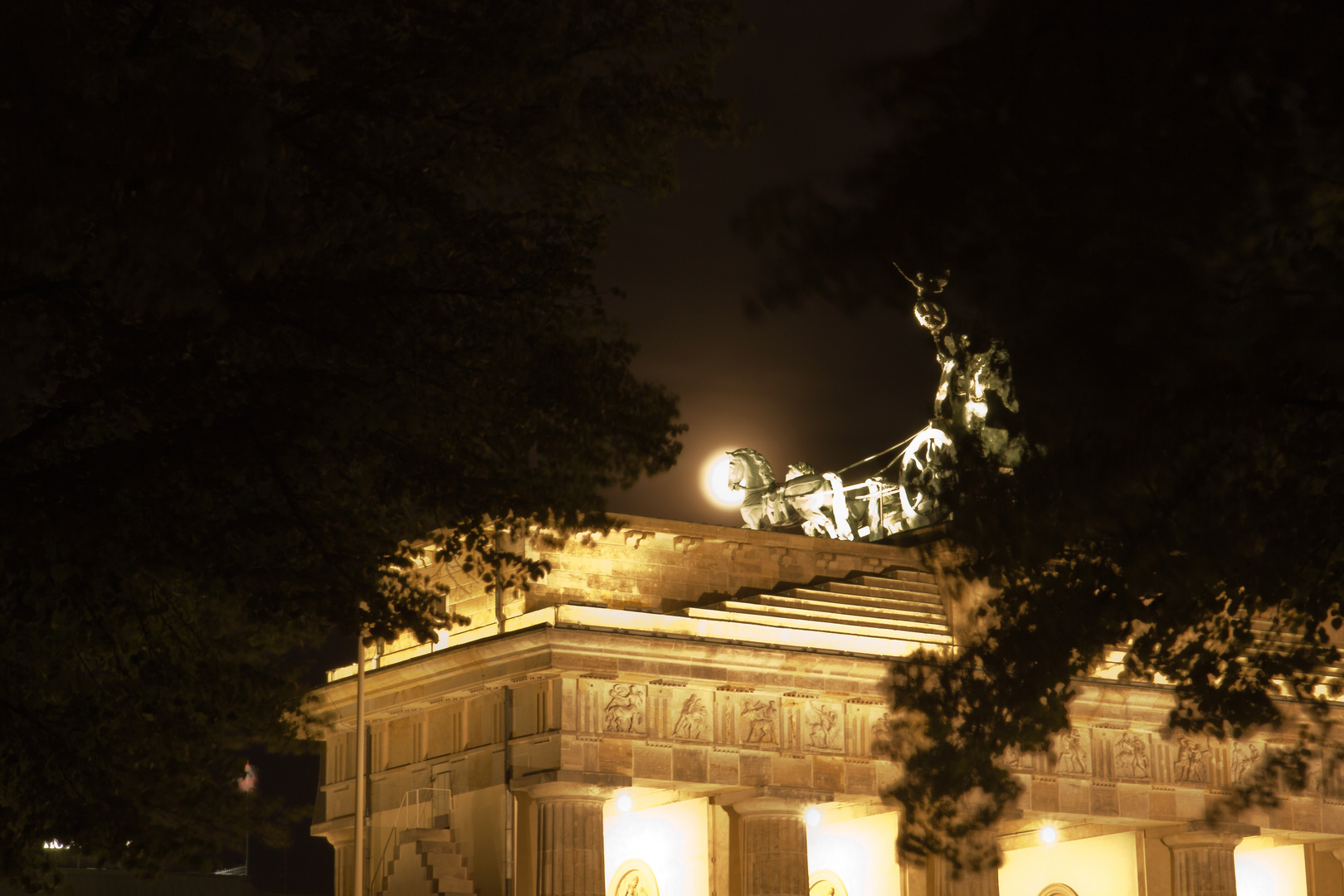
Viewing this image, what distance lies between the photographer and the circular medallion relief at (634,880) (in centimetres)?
3828

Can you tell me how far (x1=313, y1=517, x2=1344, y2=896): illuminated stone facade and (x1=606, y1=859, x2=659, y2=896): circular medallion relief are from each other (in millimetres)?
45

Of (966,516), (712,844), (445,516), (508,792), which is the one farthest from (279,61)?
(712,844)

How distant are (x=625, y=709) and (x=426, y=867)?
4468 millimetres

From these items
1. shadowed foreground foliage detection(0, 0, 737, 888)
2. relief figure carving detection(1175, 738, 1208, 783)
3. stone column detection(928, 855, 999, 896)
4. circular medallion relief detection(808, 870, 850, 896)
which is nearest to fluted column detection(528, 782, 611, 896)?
stone column detection(928, 855, 999, 896)

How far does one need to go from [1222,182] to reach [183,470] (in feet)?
26.1

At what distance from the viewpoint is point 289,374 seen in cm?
1530

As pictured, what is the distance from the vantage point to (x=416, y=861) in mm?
35531

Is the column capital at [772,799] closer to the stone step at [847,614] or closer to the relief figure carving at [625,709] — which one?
the relief figure carving at [625,709]

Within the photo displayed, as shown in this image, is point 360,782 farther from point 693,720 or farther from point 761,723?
point 761,723

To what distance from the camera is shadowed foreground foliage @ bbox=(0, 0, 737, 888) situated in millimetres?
14539

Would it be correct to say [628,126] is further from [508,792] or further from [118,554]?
[508,792]

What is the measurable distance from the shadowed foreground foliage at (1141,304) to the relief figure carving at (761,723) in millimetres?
18888

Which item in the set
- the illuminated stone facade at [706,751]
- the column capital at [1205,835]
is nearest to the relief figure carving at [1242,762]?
the illuminated stone facade at [706,751]

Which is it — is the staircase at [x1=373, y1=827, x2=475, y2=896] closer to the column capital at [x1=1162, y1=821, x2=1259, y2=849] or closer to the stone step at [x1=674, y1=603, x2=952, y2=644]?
the stone step at [x1=674, y1=603, x2=952, y2=644]
